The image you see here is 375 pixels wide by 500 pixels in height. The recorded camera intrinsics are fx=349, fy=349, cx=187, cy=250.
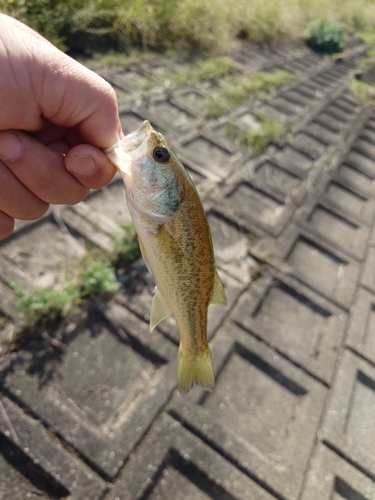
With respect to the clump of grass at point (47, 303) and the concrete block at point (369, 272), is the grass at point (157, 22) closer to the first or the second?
the clump of grass at point (47, 303)

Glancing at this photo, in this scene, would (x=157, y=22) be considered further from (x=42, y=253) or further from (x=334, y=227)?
(x=42, y=253)

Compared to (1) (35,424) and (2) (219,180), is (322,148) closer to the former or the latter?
(2) (219,180)

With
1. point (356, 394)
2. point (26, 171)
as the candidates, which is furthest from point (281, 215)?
point (26, 171)

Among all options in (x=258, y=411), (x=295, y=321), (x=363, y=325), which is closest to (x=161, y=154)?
(x=258, y=411)

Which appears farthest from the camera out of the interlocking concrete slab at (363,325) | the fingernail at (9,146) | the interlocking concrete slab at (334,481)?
the interlocking concrete slab at (363,325)

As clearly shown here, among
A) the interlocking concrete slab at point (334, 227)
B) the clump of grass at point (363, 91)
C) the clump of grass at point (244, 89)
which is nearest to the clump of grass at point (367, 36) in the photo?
the clump of grass at point (363, 91)

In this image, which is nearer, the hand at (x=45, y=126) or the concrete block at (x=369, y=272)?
the hand at (x=45, y=126)
